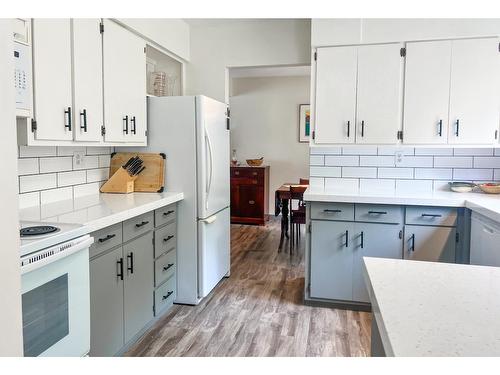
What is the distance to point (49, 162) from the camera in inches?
99.9

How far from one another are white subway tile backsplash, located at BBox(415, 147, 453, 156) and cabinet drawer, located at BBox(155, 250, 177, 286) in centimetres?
219

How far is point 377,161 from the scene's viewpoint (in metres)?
3.39

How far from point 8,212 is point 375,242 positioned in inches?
100

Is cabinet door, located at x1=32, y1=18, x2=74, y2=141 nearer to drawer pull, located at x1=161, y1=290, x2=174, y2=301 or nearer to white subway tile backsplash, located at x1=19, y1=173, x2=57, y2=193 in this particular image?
white subway tile backsplash, located at x1=19, y1=173, x2=57, y2=193

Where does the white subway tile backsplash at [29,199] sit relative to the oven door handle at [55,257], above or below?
above

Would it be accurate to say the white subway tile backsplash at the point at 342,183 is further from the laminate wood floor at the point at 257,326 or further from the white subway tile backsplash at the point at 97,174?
the white subway tile backsplash at the point at 97,174

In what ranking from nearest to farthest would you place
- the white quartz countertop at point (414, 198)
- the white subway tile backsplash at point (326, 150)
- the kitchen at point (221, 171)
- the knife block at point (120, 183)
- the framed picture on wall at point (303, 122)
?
the kitchen at point (221, 171) < the white quartz countertop at point (414, 198) < the knife block at point (120, 183) < the white subway tile backsplash at point (326, 150) < the framed picture on wall at point (303, 122)

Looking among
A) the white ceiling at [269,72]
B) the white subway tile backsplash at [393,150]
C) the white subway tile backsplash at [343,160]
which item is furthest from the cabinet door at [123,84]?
the white ceiling at [269,72]

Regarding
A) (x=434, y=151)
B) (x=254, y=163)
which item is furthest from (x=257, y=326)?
(x=254, y=163)

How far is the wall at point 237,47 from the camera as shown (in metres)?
3.63

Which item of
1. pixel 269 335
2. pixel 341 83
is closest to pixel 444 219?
pixel 341 83

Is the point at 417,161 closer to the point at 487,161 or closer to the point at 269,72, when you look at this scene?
the point at 487,161

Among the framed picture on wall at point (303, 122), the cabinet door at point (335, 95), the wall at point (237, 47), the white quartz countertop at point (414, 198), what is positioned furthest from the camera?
the framed picture on wall at point (303, 122)
